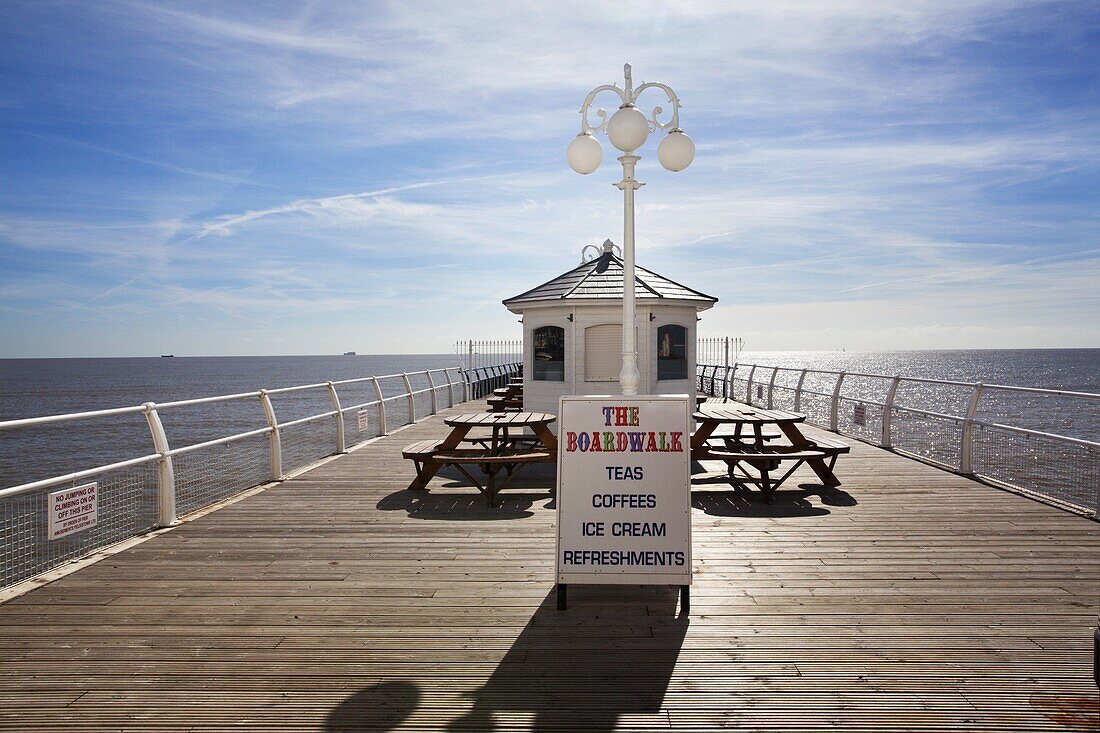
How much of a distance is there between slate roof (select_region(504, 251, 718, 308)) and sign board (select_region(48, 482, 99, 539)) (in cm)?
749

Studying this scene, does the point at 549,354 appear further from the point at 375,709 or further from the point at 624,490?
the point at 375,709

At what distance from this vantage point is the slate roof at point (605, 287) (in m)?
11.2

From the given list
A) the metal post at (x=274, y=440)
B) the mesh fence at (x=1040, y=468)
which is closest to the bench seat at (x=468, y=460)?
the metal post at (x=274, y=440)

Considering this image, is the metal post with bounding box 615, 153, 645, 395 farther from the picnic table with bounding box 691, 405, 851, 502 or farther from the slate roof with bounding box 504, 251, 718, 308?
the slate roof with bounding box 504, 251, 718, 308

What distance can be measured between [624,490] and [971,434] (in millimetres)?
6529

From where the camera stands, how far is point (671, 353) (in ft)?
37.3

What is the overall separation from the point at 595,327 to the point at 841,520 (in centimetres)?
572

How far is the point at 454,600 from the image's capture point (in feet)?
14.6

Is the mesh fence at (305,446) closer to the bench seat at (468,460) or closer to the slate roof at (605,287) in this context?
the slate roof at (605,287)

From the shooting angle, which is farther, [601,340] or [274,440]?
[601,340]

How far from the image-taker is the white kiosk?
11125mm

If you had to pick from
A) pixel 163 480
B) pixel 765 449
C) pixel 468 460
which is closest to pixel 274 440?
pixel 163 480

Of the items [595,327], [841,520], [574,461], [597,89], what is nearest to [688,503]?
[574,461]

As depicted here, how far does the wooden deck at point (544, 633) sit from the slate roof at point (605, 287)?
5498mm
